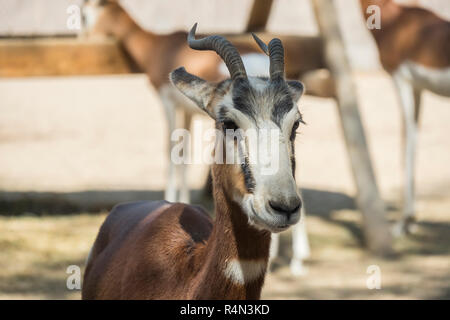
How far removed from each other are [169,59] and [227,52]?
158 inches

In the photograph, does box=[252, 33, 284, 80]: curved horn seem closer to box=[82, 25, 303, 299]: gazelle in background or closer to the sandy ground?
box=[82, 25, 303, 299]: gazelle in background

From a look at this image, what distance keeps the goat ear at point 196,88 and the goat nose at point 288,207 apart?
548 mm

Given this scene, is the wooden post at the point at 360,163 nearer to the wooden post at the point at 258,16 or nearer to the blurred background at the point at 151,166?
the blurred background at the point at 151,166

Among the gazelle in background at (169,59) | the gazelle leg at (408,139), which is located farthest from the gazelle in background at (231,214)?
the gazelle leg at (408,139)

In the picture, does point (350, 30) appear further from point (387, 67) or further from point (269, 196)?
point (269, 196)

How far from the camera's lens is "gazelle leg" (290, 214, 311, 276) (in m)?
6.07

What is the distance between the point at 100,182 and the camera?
9109mm

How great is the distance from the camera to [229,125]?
2791 mm

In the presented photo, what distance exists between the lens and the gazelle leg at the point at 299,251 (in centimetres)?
607

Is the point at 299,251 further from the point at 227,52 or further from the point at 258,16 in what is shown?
the point at 227,52

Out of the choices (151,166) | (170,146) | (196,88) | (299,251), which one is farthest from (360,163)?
(151,166)

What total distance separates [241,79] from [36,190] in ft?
19.7

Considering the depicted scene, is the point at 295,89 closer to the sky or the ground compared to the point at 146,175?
closer to the sky

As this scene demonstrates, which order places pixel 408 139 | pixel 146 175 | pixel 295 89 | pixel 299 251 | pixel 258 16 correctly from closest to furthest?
pixel 295 89, pixel 299 251, pixel 408 139, pixel 258 16, pixel 146 175
